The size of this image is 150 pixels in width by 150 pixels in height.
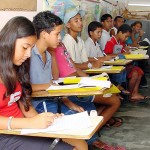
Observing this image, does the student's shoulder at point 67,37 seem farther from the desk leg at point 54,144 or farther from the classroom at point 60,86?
the desk leg at point 54,144

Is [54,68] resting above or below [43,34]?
below

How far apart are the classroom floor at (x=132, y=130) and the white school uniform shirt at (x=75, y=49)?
856 mm

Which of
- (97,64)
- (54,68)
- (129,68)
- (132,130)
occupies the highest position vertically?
(54,68)

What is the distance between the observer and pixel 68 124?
143cm

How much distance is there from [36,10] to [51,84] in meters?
0.99

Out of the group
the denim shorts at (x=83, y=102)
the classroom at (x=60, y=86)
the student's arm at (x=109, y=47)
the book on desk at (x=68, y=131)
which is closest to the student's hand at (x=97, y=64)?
the classroom at (x=60, y=86)

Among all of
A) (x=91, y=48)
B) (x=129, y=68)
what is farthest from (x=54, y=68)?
(x=129, y=68)

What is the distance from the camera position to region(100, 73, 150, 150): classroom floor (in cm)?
279

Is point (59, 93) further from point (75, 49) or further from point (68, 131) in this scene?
point (75, 49)

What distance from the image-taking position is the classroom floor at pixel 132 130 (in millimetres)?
2795

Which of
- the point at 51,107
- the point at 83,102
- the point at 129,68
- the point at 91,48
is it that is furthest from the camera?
the point at 129,68

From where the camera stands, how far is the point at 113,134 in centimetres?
300

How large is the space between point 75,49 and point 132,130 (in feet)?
3.67

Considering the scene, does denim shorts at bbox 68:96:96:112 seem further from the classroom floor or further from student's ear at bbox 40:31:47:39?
student's ear at bbox 40:31:47:39
